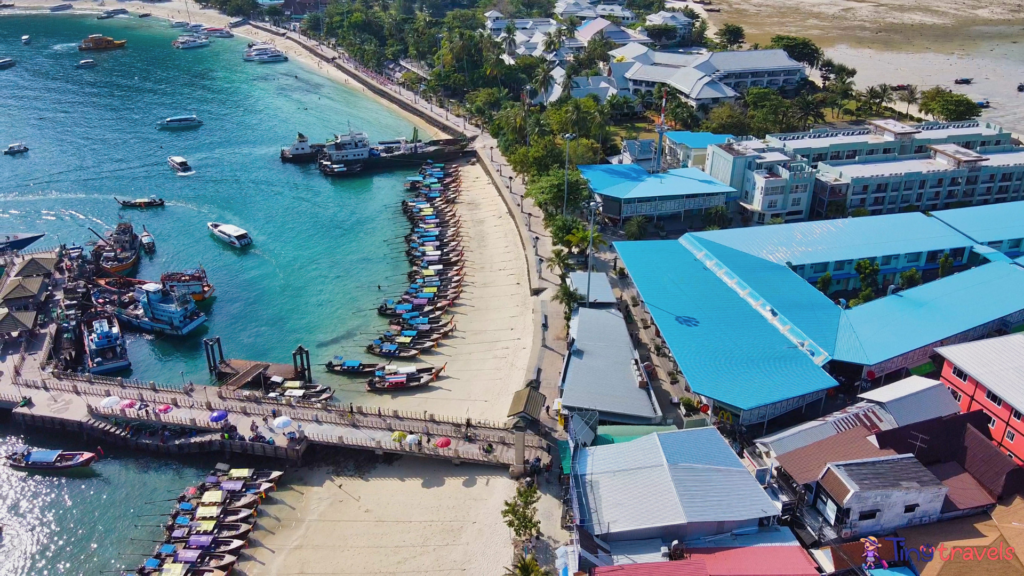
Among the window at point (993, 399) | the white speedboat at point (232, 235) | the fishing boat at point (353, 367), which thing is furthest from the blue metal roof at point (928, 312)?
the white speedboat at point (232, 235)

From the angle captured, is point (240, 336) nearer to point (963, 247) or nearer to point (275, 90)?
point (963, 247)

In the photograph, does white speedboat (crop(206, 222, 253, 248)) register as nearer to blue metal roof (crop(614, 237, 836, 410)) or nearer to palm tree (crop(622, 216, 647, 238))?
palm tree (crop(622, 216, 647, 238))

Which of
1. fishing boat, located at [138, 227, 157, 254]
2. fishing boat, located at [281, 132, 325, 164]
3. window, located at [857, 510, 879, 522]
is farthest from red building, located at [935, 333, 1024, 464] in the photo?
fishing boat, located at [281, 132, 325, 164]

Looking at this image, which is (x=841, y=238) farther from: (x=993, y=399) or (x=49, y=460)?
(x=49, y=460)

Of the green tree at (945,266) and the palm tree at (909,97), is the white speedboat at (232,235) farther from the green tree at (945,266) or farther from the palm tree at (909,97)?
the palm tree at (909,97)

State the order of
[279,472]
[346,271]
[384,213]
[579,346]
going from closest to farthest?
1. [279,472]
2. [579,346]
3. [346,271]
4. [384,213]

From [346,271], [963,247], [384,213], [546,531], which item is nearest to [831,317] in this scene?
[963,247]
